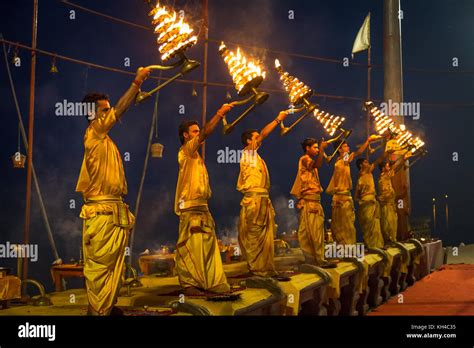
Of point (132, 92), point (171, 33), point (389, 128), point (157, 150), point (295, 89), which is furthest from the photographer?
point (389, 128)

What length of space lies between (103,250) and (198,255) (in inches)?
60.6

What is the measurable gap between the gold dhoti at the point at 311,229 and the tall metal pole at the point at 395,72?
691cm

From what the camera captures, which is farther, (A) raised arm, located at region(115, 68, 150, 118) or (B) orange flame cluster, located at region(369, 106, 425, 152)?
(B) orange flame cluster, located at region(369, 106, 425, 152)

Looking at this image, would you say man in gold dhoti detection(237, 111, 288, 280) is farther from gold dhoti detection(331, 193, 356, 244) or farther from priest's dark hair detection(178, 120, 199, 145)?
gold dhoti detection(331, 193, 356, 244)

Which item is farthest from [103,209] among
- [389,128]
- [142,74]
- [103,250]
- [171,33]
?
[389,128]

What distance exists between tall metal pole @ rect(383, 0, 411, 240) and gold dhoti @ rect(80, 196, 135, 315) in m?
11.8

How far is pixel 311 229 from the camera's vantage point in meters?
9.90

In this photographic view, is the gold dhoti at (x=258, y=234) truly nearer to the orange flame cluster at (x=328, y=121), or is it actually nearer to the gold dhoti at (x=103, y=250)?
the orange flame cluster at (x=328, y=121)

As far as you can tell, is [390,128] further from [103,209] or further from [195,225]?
[103,209]

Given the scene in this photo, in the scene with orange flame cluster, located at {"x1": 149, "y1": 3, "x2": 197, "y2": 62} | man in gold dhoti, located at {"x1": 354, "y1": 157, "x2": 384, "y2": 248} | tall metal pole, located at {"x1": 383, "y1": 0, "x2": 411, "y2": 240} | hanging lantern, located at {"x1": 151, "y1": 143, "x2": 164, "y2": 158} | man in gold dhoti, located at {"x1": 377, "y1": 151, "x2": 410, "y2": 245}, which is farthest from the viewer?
tall metal pole, located at {"x1": 383, "y1": 0, "x2": 411, "y2": 240}

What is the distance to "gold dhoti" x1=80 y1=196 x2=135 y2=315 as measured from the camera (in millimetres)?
5465

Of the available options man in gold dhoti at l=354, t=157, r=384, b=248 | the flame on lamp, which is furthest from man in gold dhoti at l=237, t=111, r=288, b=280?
man in gold dhoti at l=354, t=157, r=384, b=248
